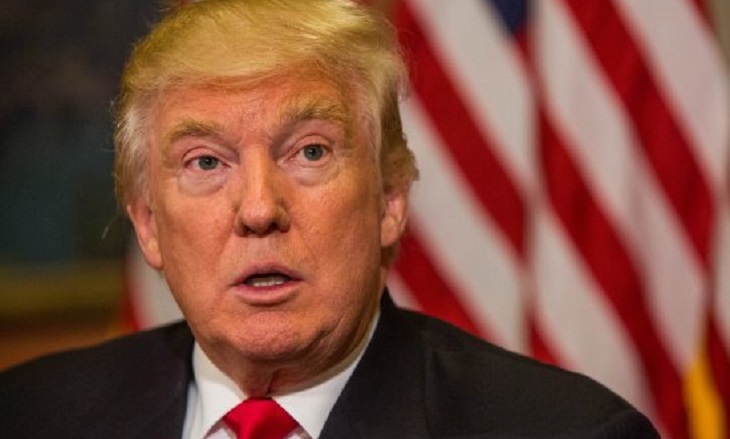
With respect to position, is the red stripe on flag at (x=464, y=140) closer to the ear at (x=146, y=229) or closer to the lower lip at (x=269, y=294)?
the ear at (x=146, y=229)

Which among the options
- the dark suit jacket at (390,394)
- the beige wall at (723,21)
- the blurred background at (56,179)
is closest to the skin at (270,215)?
the dark suit jacket at (390,394)

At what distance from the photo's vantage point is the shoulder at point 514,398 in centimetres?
181

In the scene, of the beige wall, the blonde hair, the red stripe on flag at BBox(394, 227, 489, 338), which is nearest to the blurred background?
the red stripe on flag at BBox(394, 227, 489, 338)

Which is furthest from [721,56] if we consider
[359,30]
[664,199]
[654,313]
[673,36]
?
[359,30]

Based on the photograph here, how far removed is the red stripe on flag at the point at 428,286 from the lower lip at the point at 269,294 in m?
0.94

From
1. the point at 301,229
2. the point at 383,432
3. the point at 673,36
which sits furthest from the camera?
the point at 673,36

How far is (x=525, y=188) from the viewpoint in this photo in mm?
2625

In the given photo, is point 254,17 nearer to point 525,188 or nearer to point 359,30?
point 359,30

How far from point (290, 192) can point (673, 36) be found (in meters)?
1.05

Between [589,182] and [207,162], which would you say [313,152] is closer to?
[207,162]

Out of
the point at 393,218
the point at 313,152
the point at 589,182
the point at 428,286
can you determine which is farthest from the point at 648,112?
the point at 313,152

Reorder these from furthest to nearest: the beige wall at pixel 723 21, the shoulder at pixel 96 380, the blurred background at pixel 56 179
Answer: the blurred background at pixel 56 179 → the beige wall at pixel 723 21 → the shoulder at pixel 96 380

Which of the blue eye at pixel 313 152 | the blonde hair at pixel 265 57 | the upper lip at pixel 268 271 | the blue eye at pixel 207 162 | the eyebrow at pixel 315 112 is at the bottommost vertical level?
the upper lip at pixel 268 271

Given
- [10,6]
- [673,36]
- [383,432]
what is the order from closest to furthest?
1. [383,432]
2. [673,36]
3. [10,6]
